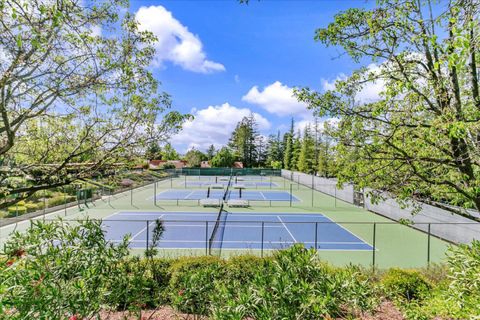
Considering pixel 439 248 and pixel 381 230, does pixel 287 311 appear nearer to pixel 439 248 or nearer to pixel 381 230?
pixel 439 248

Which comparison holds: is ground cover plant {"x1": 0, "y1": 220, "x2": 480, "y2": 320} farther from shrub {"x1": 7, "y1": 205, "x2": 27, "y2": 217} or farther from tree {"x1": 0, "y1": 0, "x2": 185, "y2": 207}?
shrub {"x1": 7, "y1": 205, "x2": 27, "y2": 217}

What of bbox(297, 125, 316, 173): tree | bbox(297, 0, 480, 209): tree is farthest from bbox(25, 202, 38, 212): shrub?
bbox(297, 125, 316, 173): tree

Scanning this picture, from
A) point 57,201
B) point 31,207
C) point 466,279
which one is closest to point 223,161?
point 57,201

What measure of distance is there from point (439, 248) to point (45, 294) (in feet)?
58.3

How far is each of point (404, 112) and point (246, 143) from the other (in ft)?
274

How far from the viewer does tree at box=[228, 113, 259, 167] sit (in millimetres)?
88325

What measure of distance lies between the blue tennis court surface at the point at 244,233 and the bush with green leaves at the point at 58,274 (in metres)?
10.3

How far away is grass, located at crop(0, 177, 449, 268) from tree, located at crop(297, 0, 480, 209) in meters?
1.44

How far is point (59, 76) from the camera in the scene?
480 cm

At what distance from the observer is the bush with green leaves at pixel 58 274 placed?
9.12ft

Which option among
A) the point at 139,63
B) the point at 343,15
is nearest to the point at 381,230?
the point at 343,15

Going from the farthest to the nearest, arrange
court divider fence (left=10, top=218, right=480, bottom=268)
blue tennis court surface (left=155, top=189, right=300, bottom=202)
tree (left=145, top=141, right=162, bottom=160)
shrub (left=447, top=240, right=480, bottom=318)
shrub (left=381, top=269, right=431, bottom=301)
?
blue tennis court surface (left=155, top=189, right=300, bottom=202) → court divider fence (left=10, top=218, right=480, bottom=268) → shrub (left=381, top=269, right=431, bottom=301) → tree (left=145, top=141, right=162, bottom=160) → shrub (left=447, top=240, right=480, bottom=318)

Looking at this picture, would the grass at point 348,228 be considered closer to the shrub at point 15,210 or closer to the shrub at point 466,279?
the shrub at point 466,279

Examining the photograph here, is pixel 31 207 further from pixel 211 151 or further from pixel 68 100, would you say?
pixel 211 151
